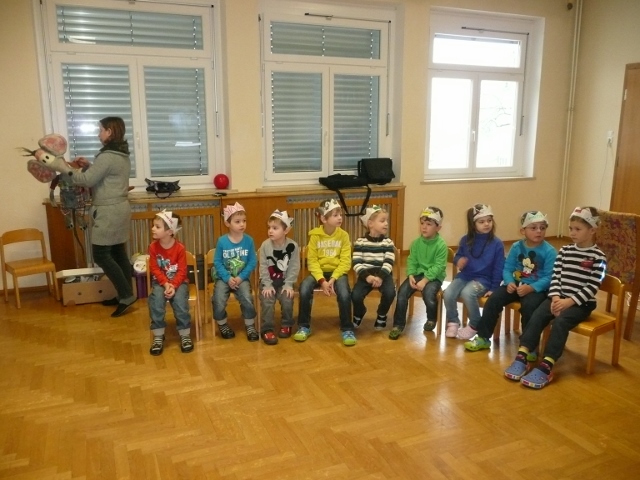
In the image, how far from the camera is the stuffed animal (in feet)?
13.6

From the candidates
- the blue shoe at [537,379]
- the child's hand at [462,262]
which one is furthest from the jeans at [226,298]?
the blue shoe at [537,379]

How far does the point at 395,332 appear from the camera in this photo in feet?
12.3

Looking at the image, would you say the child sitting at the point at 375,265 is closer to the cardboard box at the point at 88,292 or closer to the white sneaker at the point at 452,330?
the white sneaker at the point at 452,330

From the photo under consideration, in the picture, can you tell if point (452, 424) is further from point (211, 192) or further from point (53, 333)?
point (211, 192)

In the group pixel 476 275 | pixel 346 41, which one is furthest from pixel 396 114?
pixel 476 275

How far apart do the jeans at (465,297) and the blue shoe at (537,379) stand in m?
0.62

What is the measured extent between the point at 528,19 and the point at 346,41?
7.71 ft

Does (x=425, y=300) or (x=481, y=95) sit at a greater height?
(x=481, y=95)

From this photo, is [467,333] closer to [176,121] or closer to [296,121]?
[296,121]

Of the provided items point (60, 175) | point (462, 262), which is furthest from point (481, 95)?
point (60, 175)

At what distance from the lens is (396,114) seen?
6.02m

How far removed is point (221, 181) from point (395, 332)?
8.00 feet

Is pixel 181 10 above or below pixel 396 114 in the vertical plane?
above

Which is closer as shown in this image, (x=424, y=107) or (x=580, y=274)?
(x=580, y=274)
